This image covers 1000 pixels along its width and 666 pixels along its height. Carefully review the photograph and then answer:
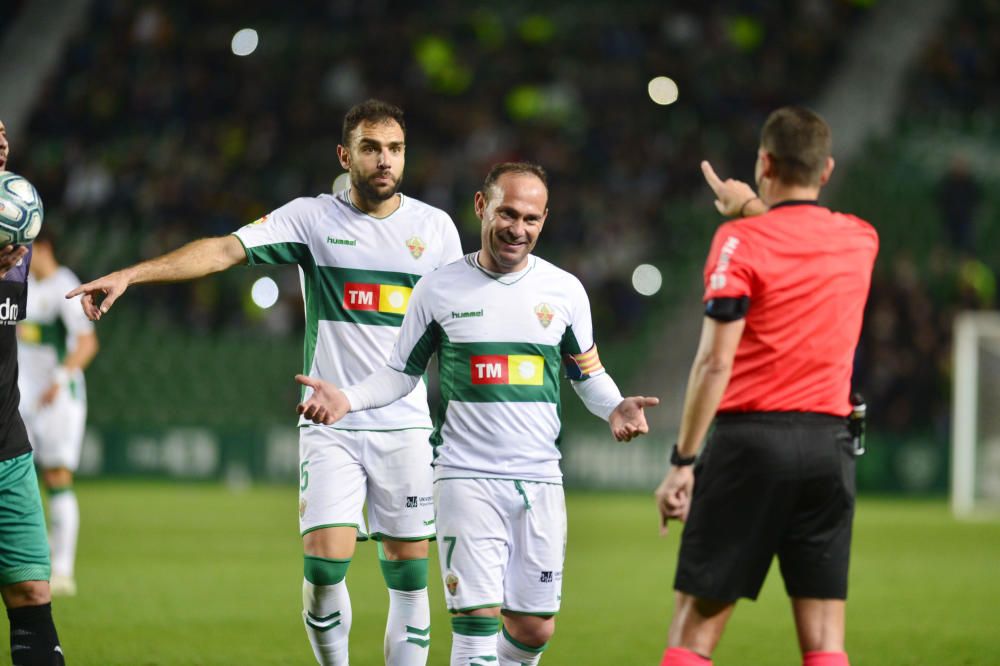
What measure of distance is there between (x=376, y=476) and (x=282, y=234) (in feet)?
3.87

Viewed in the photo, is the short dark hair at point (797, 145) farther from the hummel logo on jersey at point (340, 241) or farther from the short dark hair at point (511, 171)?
the hummel logo on jersey at point (340, 241)

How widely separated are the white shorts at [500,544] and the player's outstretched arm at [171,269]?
1.46m

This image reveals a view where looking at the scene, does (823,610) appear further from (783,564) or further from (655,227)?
(655,227)

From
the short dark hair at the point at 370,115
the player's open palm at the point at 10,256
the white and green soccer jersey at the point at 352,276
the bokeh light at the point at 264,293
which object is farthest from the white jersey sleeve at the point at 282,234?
the bokeh light at the point at 264,293

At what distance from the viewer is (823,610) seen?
5094 millimetres

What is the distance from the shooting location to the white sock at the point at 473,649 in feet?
19.5

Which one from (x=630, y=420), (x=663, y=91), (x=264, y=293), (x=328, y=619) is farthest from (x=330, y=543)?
(x=663, y=91)

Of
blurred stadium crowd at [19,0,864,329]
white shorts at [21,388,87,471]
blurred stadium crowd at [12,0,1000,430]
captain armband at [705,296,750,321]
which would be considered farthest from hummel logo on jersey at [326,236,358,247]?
blurred stadium crowd at [19,0,864,329]

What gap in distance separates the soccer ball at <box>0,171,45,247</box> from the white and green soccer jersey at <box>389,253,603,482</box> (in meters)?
1.53

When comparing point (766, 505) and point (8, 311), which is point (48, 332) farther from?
point (766, 505)

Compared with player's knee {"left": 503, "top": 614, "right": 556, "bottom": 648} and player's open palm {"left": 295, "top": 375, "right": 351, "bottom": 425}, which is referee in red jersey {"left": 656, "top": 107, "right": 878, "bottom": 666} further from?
player's open palm {"left": 295, "top": 375, "right": 351, "bottom": 425}

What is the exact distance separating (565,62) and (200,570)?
16.9 m

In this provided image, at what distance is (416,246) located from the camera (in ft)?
22.9

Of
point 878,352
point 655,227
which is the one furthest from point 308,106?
point 878,352
